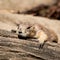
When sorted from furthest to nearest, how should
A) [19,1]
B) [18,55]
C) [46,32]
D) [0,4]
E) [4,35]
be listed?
[19,1] < [0,4] < [46,32] < [4,35] < [18,55]

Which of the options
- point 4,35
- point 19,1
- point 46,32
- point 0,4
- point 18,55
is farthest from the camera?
point 19,1

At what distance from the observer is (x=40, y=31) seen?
4277mm

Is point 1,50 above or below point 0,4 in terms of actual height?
below

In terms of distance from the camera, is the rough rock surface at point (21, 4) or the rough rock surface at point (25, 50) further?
the rough rock surface at point (21, 4)

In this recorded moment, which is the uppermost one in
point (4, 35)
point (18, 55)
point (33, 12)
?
point (33, 12)

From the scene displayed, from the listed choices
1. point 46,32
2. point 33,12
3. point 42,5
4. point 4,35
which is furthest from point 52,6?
point 4,35

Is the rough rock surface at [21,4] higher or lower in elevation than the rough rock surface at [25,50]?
higher

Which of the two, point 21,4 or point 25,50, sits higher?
point 21,4

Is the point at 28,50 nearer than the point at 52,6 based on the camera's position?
Yes

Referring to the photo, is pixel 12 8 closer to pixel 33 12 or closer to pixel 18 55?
pixel 33 12

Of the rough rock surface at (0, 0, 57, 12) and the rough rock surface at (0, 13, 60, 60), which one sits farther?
the rough rock surface at (0, 0, 57, 12)

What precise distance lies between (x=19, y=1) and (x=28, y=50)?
453 centimetres

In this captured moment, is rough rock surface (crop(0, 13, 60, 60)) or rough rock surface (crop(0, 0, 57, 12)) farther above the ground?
rough rock surface (crop(0, 0, 57, 12))

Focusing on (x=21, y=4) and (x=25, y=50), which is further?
(x=21, y=4)
